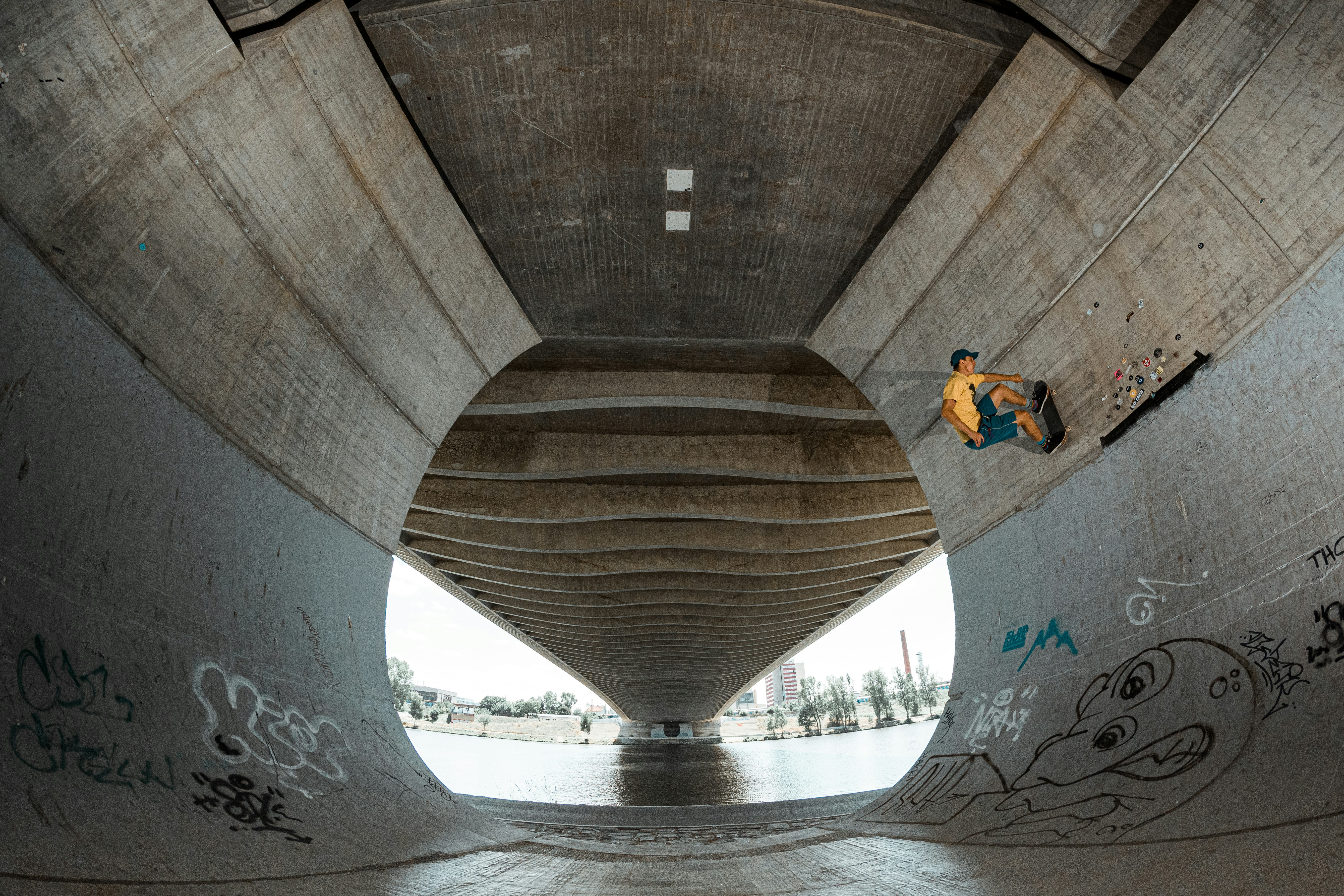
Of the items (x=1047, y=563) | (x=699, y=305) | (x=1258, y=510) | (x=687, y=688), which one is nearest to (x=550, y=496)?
(x=699, y=305)

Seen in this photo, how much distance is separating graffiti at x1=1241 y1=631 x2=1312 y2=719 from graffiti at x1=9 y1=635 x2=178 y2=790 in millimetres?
7952

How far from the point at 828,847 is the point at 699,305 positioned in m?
9.00

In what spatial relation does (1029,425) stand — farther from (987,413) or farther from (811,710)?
(811,710)

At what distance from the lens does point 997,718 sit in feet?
28.2

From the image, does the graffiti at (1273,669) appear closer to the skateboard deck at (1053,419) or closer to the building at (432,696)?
the skateboard deck at (1053,419)

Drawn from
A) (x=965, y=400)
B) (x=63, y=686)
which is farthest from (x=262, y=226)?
(x=965, y=400)

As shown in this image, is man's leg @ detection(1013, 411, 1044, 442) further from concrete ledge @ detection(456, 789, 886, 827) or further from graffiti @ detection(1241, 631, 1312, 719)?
concrete ledge @ detection(456, 789, 886, 827)

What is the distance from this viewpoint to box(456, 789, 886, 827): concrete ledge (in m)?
12.9

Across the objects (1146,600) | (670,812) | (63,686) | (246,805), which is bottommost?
(670,812)

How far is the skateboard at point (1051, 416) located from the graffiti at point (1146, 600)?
206cm

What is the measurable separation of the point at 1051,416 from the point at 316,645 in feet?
30.1

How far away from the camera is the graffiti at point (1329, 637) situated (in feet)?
16.6

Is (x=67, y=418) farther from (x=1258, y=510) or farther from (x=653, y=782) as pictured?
(x=653, y=782)

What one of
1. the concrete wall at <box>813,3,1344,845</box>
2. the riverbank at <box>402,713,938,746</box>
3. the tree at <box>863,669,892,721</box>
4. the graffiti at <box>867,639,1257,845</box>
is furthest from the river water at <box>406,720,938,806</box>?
the tree at <box>863,669,892,721</box>
